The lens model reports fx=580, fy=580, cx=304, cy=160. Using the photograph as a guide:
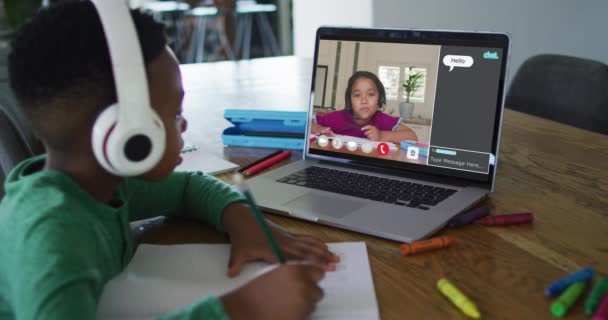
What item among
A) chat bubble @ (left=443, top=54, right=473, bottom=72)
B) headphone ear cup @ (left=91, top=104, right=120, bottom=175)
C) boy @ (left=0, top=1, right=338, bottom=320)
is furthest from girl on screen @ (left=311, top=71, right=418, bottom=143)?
headphone ear cup @ (left=91, top=104, right=120, bottom=175)

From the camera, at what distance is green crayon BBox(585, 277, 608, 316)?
2.09ft

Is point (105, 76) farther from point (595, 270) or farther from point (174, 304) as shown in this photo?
point (595, 270)

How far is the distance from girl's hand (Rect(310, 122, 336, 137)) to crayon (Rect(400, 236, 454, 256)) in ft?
1.30

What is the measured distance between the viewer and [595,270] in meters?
0.73

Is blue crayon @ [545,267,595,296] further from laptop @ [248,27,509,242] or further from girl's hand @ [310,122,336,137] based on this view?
girl's hand @ [310,122,336,137]

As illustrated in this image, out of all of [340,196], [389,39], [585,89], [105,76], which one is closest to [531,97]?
[585,89]

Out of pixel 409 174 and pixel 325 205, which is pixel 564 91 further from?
pixel 325 205

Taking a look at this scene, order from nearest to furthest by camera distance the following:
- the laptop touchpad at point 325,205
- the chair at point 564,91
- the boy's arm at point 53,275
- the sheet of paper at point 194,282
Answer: the boy's arm at point 53,275
the sheet of paper at point 194,282
the laptop touchpad at point 325,205
the chair at point 564,91

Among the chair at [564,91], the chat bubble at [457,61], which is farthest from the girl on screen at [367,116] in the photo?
the chair at [564,91]

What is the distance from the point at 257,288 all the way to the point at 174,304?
0.13 metres

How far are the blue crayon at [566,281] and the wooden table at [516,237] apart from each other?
0.5 inches

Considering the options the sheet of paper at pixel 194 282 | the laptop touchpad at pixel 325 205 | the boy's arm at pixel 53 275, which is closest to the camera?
the boy's arm at pixel 53 275

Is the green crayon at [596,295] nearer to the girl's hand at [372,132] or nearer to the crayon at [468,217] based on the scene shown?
the crayon at [468,217]

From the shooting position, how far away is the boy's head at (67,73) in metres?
0.65
